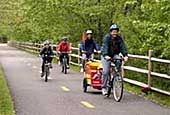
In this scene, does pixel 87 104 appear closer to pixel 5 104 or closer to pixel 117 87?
pixel 117 87

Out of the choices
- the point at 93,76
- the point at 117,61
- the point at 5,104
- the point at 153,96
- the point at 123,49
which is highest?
the point at 123,49

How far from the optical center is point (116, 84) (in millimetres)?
13617

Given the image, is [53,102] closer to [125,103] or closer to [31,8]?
[125,103]

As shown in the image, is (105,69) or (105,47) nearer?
(105,47)

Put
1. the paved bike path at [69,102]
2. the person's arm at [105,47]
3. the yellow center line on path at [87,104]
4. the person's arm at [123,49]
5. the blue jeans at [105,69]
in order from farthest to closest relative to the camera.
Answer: the blue jeans at [105,69] → the person's arm at [123,49] → the person's arm at [105,47] → the yellow center line on path at [87,104] → the paved bike path at [69,102]

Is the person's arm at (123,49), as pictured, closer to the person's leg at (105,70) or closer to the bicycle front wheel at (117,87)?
the person's leg at (105,70)

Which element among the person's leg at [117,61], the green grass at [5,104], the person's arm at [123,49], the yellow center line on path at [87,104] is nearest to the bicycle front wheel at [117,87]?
the person's leg at [117,61]

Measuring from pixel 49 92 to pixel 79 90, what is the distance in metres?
1.08

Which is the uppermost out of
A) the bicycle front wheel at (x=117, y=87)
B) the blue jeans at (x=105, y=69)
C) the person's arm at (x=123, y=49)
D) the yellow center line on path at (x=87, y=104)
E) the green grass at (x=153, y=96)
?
the person's arm at (x=123, y=49)

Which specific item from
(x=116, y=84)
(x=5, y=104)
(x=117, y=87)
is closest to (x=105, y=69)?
(x=116, y=84)

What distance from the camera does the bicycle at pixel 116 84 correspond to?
13.3m

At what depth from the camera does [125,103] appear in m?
13.0

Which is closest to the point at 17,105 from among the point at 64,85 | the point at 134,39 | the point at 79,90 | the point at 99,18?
the point at 79,90

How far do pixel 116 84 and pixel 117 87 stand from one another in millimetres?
105
